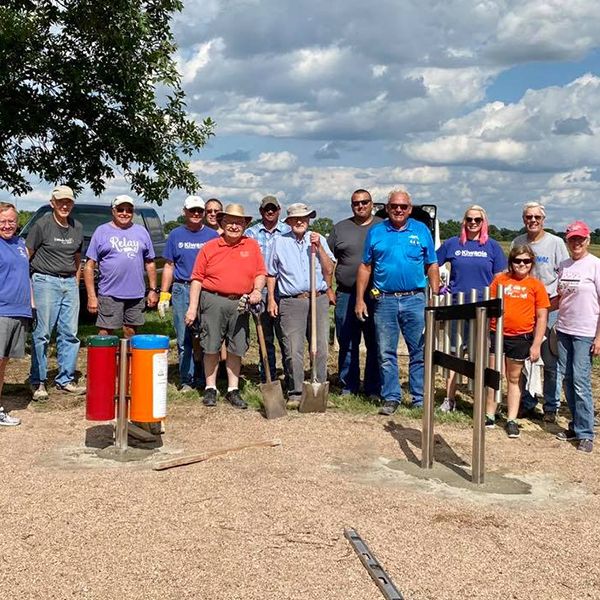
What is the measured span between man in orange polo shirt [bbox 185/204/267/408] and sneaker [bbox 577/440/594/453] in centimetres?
323

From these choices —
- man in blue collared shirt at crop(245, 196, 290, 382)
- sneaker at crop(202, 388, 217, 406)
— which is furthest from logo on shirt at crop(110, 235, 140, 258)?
sneaker at crop(202, 388, 217, 406)

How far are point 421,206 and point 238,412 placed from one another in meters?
10.1

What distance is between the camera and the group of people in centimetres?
732

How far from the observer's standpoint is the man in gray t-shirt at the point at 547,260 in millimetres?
7625

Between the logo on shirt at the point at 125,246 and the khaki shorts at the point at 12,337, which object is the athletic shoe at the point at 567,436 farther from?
the khaki shorts at the point at 12,337

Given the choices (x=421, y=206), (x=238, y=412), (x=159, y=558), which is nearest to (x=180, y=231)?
(x=238, y=412)

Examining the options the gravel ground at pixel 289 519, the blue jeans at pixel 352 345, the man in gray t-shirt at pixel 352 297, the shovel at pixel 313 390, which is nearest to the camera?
the gravel ground at pixel 289 519

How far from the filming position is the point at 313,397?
7.87m

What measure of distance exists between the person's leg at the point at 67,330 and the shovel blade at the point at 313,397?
102 inches

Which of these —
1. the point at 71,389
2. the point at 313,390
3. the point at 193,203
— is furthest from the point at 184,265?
the point at 313,390

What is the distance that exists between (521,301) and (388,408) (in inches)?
66.7

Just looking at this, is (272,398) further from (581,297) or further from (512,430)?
(581,297)

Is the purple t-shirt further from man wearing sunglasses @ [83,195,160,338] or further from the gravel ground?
the gravel ground

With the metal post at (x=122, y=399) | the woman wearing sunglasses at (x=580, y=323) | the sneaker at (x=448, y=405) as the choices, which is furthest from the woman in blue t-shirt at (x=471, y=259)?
the metal post at (x=122, y=399)
